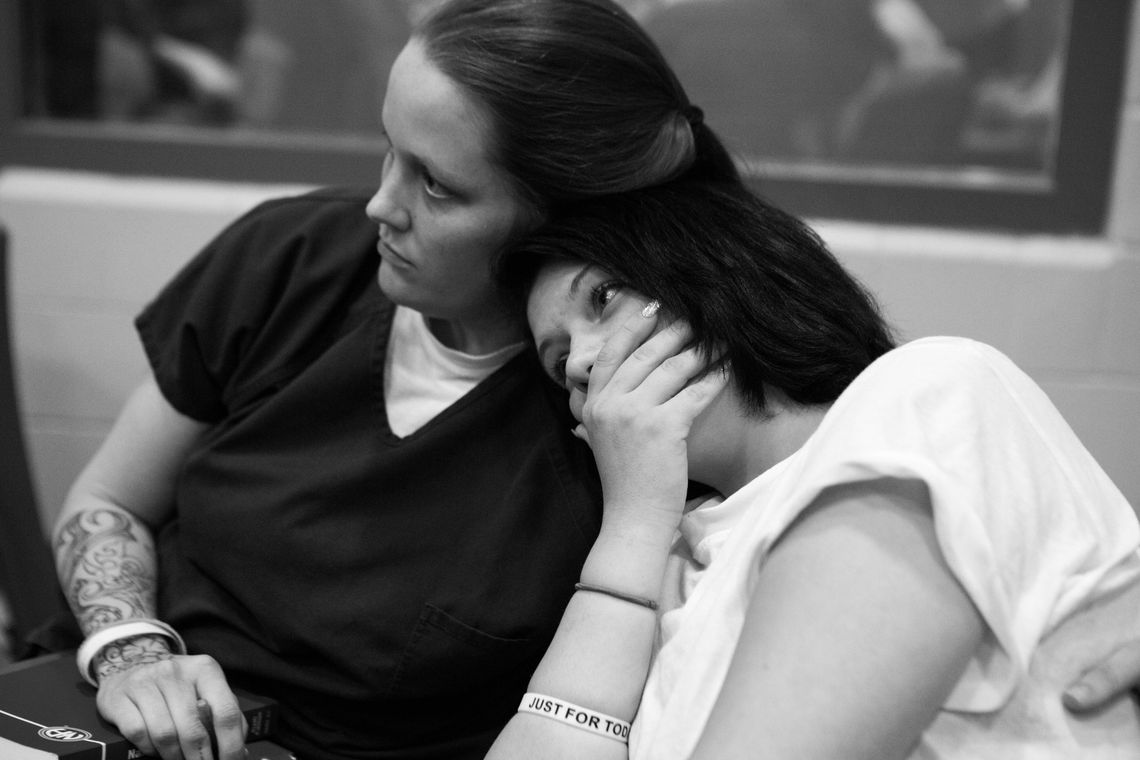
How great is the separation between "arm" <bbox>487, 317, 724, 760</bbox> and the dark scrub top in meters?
0.17

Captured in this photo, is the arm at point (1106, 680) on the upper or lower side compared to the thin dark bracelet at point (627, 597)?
upper

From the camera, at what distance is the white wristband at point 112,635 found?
138cm

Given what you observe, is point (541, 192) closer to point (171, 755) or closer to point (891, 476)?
point (891, 476)

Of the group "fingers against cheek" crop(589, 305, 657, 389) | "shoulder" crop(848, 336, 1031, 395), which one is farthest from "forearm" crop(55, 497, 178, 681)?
"shoulder" crop(848, 336, 1031, 395)

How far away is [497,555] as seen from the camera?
1.38 meters

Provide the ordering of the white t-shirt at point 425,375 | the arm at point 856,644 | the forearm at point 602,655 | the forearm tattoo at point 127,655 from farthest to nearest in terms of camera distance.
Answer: the white t-shirt at point 425,375, the forearm tattoo at point 127,655, the forearm at point 602,655, the arm at point 856,644

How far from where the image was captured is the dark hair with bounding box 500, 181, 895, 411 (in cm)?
126

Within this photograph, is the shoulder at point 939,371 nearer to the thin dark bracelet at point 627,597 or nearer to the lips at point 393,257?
the thin dark bracelet at point 627,597

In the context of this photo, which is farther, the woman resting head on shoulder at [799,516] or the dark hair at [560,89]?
the dark hair at [560,89]

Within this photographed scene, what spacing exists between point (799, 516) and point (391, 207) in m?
0.63

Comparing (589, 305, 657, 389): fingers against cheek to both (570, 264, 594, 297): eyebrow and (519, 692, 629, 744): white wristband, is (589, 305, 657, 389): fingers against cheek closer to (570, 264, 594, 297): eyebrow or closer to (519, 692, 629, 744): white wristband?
(570, 264, 594, 297): eyebrow

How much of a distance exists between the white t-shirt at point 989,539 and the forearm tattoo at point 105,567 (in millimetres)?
702

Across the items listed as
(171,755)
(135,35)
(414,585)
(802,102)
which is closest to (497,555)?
(414,585)

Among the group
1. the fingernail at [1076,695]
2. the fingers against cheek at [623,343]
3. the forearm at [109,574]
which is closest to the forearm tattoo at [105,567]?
the forearm at [109,574]
